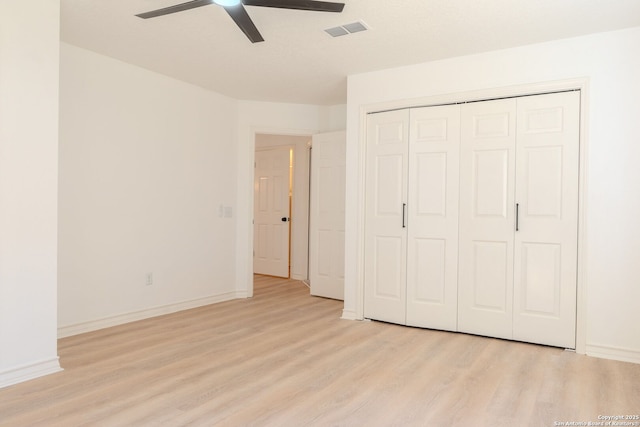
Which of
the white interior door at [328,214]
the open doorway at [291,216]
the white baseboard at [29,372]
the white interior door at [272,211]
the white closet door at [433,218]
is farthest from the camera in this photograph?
the white interior door at [272,211]

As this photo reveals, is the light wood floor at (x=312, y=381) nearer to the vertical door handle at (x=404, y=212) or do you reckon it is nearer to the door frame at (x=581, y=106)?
the door frame at (x=581, y=106)

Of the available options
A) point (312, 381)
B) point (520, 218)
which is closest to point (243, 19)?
point (312, 381)

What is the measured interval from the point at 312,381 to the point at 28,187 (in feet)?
7.00

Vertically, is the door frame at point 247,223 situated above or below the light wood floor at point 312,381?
above

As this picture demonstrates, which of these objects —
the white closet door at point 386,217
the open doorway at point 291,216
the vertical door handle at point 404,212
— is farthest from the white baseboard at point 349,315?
the open doorway at point 291,216

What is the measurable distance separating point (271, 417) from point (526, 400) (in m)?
1.44

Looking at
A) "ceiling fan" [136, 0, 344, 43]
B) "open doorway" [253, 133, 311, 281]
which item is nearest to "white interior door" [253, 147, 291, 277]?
"open doorway" [253, 133, 311, 281]

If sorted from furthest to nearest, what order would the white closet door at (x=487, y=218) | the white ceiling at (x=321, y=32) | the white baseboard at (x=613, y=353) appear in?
1. the white closet door at (x=487, y=218)
2. the white baseboard at (x=613, y=353)
3. the white ceiling at (x=321, y=32)

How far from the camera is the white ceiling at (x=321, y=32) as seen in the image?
2.99m

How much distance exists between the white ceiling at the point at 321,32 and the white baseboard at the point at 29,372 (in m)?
2.40

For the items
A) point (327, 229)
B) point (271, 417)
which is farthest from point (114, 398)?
point (327, 229)

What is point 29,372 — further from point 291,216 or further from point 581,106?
point 291,216

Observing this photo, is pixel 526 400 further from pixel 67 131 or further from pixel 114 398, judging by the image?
pixel 67 131

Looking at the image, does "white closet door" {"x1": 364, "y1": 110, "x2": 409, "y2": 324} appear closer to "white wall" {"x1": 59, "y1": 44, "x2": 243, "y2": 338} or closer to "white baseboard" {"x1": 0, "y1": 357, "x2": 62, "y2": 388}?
"white wall" {"x1": 59, "y1": 44, "x2": 243, "y2": 338}
